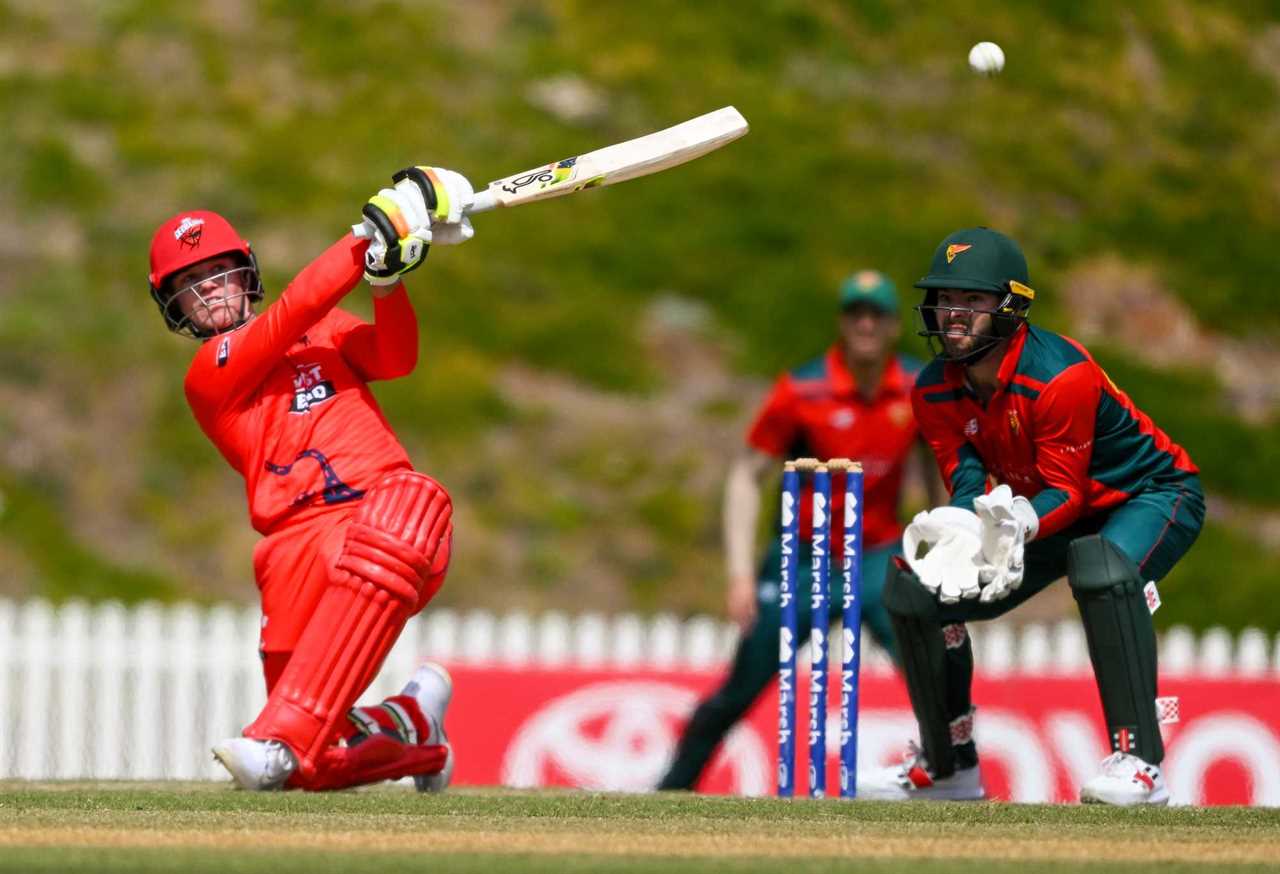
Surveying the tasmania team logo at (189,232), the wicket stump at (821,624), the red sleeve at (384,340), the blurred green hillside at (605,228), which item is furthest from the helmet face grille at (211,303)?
the blurred green hillside at (605,228)

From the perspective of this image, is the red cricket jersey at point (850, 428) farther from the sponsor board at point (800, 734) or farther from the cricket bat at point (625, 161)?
the cricket bat at point (625, 161)

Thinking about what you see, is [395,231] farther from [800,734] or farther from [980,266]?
[800,734]

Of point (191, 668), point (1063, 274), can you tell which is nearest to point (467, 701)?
point (191, 668)

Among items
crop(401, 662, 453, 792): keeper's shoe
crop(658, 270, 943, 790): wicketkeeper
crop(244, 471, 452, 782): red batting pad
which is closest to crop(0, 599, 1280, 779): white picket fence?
crop(658, 270, 943, 790): wicketkeeper

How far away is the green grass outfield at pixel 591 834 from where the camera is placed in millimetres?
3441

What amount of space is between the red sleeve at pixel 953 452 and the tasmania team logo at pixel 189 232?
1878 millimetres

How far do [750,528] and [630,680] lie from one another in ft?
4.22

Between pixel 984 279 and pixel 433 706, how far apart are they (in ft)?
5.92

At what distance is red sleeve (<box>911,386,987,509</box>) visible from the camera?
5.13 meters

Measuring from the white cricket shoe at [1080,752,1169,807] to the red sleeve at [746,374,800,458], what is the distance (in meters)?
2.42

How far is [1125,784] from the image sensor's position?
15.5ft

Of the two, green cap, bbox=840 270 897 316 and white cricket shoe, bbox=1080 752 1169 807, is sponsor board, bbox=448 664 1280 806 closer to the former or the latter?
green cap, bbox=840 270 897 316

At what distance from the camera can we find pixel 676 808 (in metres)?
4.52

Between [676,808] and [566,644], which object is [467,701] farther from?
[676,808]
